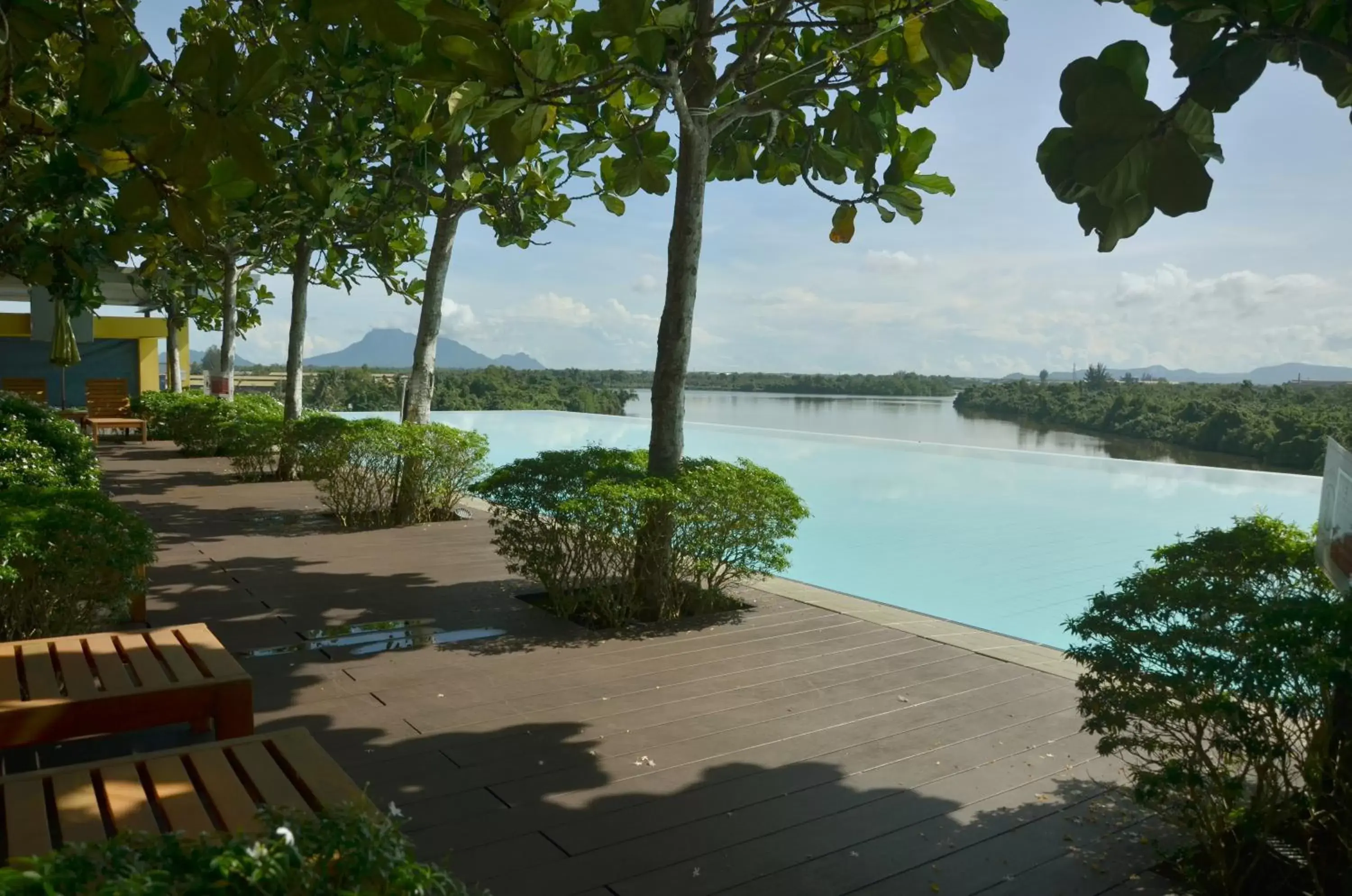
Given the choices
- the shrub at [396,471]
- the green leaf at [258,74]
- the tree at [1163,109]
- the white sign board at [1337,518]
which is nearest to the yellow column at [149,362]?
the shrub at [396,471]

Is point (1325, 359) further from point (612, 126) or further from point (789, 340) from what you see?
point (789, 340)

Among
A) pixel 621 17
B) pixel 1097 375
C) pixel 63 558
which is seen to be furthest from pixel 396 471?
pixel 1097 375

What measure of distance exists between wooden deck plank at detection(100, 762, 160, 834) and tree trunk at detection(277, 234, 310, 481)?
892 centimetres

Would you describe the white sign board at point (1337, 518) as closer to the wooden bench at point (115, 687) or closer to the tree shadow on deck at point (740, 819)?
the tree shadow on deck at point (740, 819)

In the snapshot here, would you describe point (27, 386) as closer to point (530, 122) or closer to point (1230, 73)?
point (530, 122)

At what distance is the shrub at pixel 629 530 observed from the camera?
16.3 ft

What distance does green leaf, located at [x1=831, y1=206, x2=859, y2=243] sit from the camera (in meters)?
5.26

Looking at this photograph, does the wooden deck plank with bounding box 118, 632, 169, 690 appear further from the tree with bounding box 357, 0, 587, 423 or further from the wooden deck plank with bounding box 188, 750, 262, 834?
the tree with bounding box 357, 0, 587, 423

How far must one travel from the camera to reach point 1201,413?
898cm

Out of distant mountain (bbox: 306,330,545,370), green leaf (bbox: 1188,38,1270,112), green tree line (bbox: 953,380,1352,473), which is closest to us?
green leaf (bbox: 1188,38,1270,112)

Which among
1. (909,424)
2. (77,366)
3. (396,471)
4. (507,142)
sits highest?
(507,142)

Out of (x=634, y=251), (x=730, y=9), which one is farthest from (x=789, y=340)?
(x=730, y=9)

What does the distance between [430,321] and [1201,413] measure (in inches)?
286

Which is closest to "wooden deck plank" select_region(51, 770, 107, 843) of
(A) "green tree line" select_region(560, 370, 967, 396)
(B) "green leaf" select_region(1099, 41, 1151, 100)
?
(B) "green leaf" select_region(1099, 41, 1151, 100)
